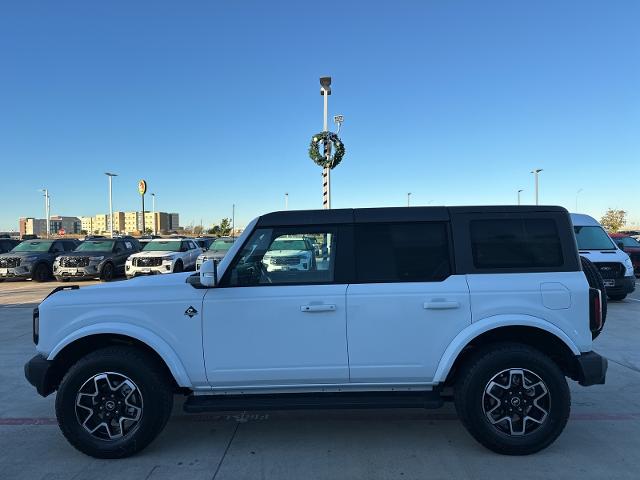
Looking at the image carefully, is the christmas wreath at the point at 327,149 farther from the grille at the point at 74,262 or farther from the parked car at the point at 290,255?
the parked car at the point at 290,255

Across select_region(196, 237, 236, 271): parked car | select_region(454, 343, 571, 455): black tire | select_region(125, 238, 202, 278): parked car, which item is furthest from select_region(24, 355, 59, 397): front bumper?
select_region(125, 238, 202, 278): parked car

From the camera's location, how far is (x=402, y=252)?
12.4 feet

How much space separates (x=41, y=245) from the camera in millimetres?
18906

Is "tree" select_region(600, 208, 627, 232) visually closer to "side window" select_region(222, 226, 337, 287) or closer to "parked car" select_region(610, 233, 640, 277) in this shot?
"parked car" select_region(610, 233, 640, 277)

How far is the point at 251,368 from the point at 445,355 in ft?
4.81

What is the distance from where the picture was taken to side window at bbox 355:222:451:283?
3.72m

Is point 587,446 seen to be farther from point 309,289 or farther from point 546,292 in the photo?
point 309,289

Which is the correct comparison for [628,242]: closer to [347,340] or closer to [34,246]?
[347,340]

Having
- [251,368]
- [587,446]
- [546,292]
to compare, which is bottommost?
[587,446]

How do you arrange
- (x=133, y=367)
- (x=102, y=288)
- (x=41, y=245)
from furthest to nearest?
(x=41, y=245) → (x=102, y=288) → (x=133, y=367)

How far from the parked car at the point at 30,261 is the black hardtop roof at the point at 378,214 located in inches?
666

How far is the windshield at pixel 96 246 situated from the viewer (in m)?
17.8

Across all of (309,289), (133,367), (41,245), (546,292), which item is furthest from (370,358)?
(41,245)

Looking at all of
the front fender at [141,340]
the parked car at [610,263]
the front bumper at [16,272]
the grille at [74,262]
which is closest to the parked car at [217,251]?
the grille at [74,262]
